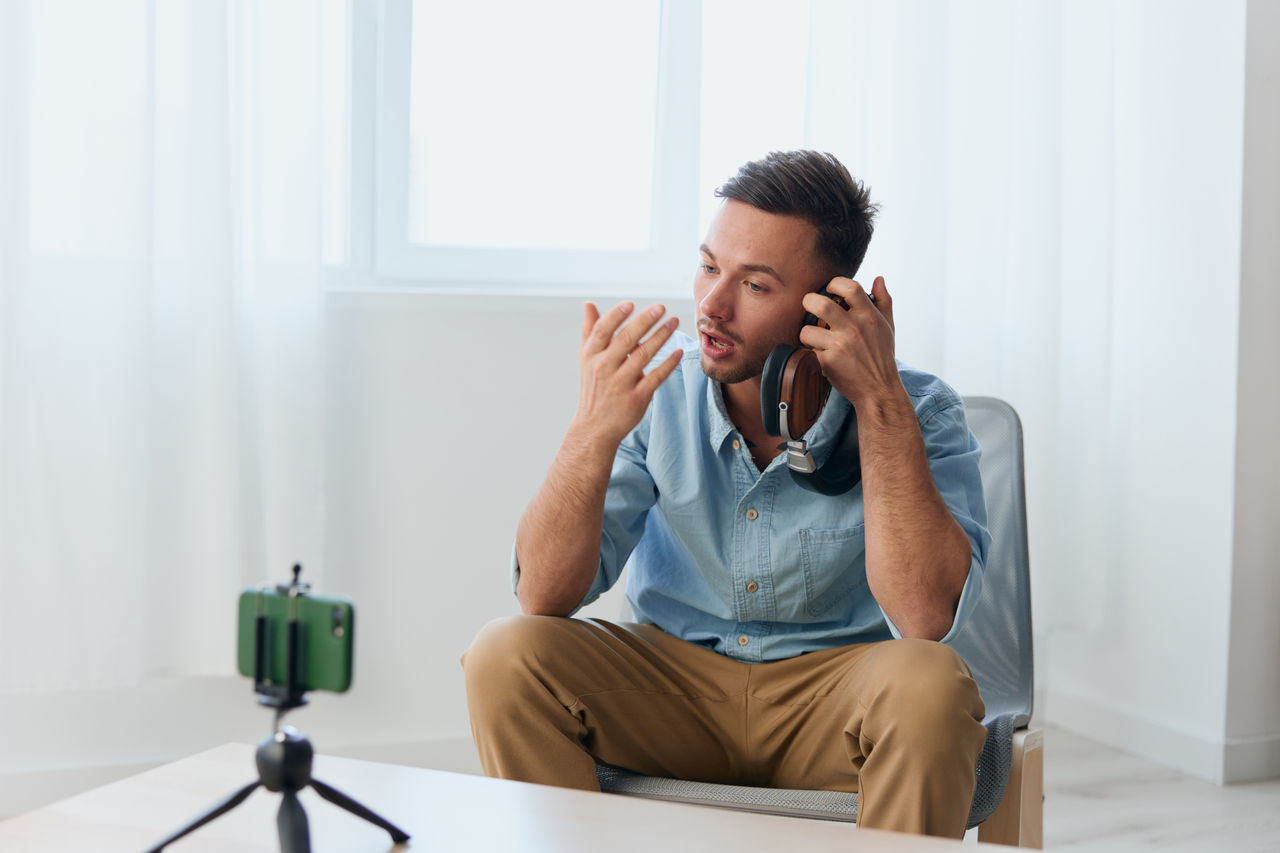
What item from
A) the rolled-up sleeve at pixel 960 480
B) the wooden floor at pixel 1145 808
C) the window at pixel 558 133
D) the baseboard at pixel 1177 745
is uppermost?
the window at pixel 558 133

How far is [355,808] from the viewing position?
92 cm

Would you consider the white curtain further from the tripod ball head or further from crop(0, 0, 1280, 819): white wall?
the tripod ball head

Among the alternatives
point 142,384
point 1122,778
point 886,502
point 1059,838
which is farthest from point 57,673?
point 1122,778

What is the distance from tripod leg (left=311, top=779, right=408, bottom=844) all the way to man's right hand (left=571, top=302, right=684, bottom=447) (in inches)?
21.3

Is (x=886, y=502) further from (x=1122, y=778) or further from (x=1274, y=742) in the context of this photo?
(x=1274, y=742)

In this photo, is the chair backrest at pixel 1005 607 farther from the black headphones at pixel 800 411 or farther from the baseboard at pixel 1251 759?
the baseboard at pixel 1251 759

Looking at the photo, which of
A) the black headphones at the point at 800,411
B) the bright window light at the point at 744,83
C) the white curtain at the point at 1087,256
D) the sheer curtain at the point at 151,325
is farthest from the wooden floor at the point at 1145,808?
the sheer curtain at the point at 151,325

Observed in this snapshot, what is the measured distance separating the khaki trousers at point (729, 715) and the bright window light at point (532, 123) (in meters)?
1.20

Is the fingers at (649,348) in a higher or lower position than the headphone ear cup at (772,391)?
higher

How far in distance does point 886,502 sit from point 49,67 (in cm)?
159

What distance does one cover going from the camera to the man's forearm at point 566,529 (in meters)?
1.37

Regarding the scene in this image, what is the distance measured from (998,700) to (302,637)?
97cm

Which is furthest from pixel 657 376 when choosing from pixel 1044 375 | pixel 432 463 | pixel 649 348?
pixel 1044 375

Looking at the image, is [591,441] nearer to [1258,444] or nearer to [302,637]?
[302,637]
